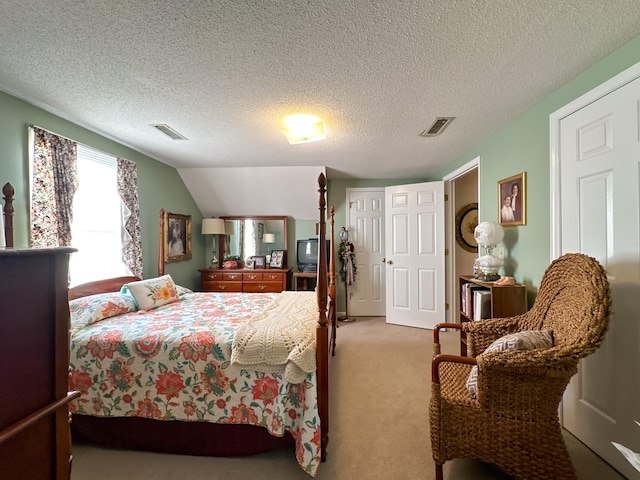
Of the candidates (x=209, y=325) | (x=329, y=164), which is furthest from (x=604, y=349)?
(x=329, y=164)

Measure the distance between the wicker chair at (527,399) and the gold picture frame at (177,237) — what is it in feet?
11.1

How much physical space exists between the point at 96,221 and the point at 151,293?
937 mm

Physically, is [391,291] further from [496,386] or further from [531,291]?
[496,386]

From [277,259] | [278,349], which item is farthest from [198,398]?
[277,259]

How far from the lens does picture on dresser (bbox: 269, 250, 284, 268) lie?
4.50m

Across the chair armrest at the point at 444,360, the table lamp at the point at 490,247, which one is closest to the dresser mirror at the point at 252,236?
the table lamp at the point at 490,247

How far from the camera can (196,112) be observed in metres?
2.19

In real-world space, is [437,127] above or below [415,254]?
above

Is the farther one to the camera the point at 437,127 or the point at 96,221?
the point at 96,221

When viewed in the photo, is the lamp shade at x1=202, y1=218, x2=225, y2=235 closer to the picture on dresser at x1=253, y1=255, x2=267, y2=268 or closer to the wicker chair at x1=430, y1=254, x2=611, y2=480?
the picture on dresser at x1=253, y1=255, x2=267, y2=268

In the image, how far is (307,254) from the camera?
179 inches

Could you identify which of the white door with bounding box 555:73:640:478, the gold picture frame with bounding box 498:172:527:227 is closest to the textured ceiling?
the white door with bounding box 555:73:640:478

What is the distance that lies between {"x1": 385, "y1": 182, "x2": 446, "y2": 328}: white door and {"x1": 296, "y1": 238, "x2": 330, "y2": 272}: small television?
1.14 meters

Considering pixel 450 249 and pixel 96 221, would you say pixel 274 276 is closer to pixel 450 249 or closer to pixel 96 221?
pixel 96 221
